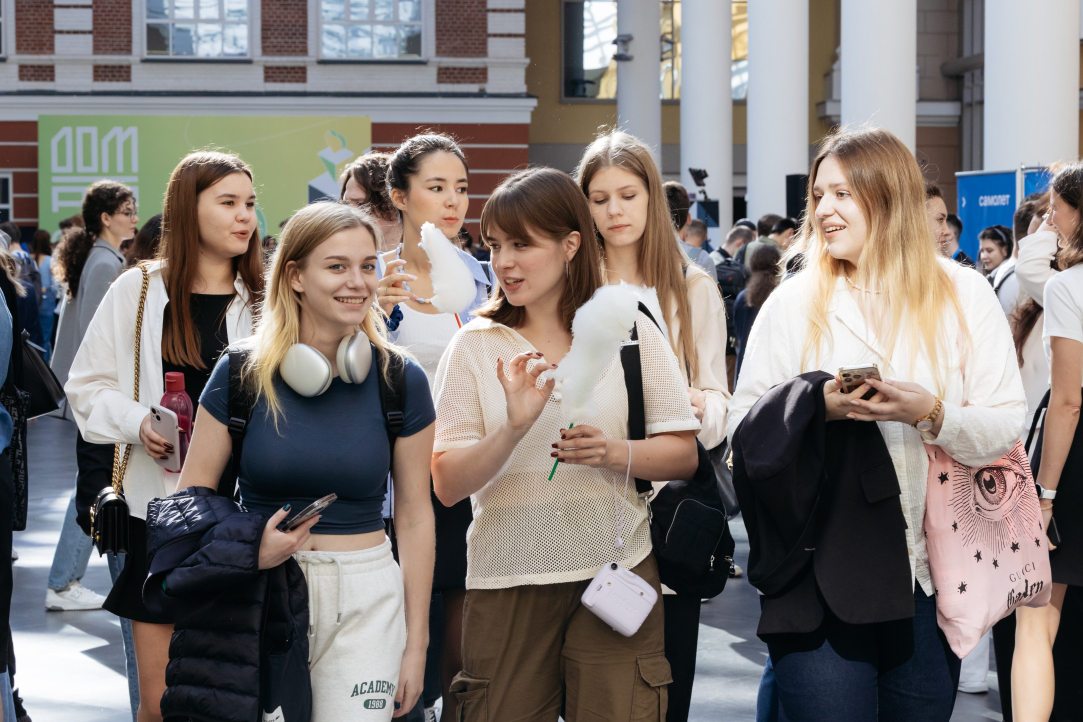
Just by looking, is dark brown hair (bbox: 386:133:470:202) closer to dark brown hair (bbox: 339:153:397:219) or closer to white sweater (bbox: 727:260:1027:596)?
dark brown hair (bbox: 339:153:397:219)

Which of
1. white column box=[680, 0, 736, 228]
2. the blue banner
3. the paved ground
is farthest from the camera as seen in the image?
white column box=[680, 0, 736, 228]

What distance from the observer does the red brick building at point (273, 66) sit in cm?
2414

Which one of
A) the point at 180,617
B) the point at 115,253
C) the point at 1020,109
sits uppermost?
the point at 1020,109

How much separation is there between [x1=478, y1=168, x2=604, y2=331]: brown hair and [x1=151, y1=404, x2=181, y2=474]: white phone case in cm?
102

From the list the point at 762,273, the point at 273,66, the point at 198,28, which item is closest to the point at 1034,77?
the point at 762,273

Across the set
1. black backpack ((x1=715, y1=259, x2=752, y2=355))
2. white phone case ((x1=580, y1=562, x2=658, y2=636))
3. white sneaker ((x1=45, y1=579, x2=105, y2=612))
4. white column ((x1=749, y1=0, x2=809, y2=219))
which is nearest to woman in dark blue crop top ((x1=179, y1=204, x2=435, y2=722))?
white phone case ((x1=580, y1=562, x2=658, y2=636))

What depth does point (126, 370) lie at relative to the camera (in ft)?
12.0

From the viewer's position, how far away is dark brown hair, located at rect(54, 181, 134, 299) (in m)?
6.68

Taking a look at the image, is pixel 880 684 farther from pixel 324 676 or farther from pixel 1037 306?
pixel 1037 306

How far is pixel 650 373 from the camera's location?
3.08 m

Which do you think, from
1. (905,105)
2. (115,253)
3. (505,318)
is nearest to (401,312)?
(505,318)

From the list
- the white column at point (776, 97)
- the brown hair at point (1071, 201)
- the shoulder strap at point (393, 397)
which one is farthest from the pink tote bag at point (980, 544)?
the white column at point (776, 97)

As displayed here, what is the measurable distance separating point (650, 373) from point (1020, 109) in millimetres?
7785

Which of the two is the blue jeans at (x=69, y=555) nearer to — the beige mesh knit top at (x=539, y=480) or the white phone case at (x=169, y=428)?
the white phone case at (x=169, y=428)
